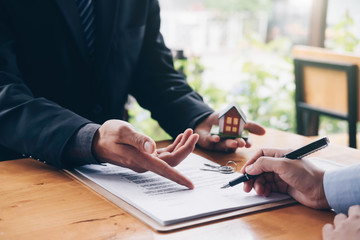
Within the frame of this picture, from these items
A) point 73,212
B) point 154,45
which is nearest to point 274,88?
point 154,45

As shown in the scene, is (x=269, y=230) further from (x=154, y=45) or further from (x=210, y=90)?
(x=210, y=90)

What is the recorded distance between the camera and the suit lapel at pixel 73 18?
1.38m

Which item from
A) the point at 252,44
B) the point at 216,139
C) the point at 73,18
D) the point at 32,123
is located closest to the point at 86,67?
the point at 73,18

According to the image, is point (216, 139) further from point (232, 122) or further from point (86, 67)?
point (86, 67)

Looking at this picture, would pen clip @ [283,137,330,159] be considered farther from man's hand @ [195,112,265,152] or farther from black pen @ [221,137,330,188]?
man's hand @ [195,112,265,152]

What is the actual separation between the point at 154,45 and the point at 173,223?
3.26ft

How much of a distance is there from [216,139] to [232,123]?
7 centimetres

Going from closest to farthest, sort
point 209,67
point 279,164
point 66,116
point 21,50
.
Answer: point 279,164 → point 66,116 → point 21,50 → point 209,67

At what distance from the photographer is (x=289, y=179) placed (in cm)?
95

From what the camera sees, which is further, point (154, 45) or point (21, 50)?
point (154, 45)

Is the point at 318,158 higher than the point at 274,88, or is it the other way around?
the point at 318,158

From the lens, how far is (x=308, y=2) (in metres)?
3.91

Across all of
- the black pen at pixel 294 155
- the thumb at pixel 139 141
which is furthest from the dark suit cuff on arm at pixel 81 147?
the black pen at pixel 294 155

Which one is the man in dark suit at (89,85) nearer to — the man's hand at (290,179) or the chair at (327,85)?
the man's hand at (290,179)
